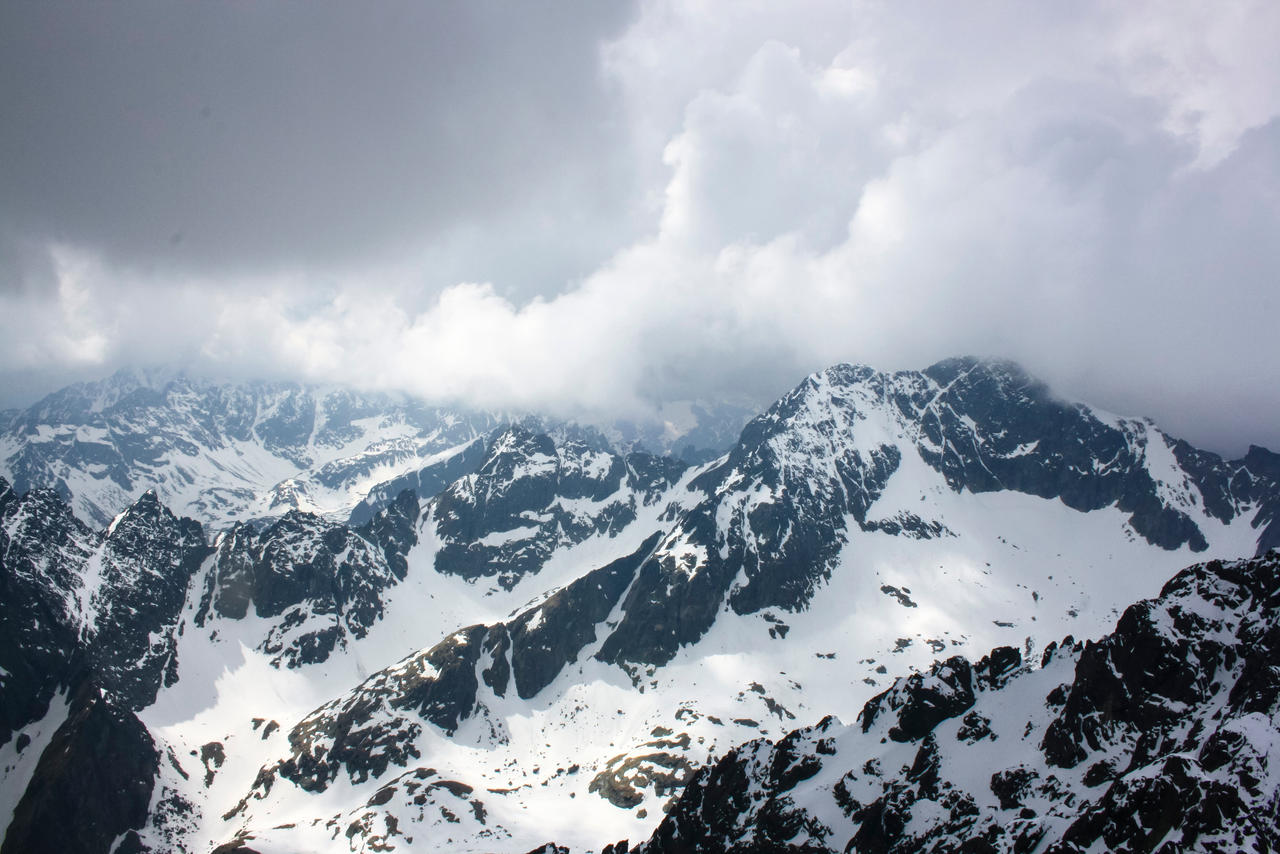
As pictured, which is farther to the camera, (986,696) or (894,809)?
(986,696)

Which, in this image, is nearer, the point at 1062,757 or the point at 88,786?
the point at 1062,757

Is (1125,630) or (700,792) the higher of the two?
(1125,630)

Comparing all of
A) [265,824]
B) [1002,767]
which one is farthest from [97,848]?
[1002,767]

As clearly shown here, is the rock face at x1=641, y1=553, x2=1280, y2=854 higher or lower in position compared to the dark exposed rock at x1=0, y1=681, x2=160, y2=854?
lower

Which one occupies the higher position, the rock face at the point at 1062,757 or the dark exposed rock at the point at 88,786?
the dark exposed rock at the point at 88,786

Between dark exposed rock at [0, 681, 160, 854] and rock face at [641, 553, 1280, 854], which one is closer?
rock face at [641, 553, 1280, 854]

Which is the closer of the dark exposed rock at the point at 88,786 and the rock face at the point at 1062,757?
the rock face at the point at 1062,757

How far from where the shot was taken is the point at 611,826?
177 m

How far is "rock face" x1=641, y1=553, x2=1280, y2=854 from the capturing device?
1880 inches

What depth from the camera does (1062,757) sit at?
A: 73.9 m

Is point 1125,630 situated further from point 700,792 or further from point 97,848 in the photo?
point 97,848

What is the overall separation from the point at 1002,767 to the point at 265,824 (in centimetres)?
19353

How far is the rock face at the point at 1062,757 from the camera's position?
157 feet

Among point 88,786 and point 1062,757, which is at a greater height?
point 88,786
